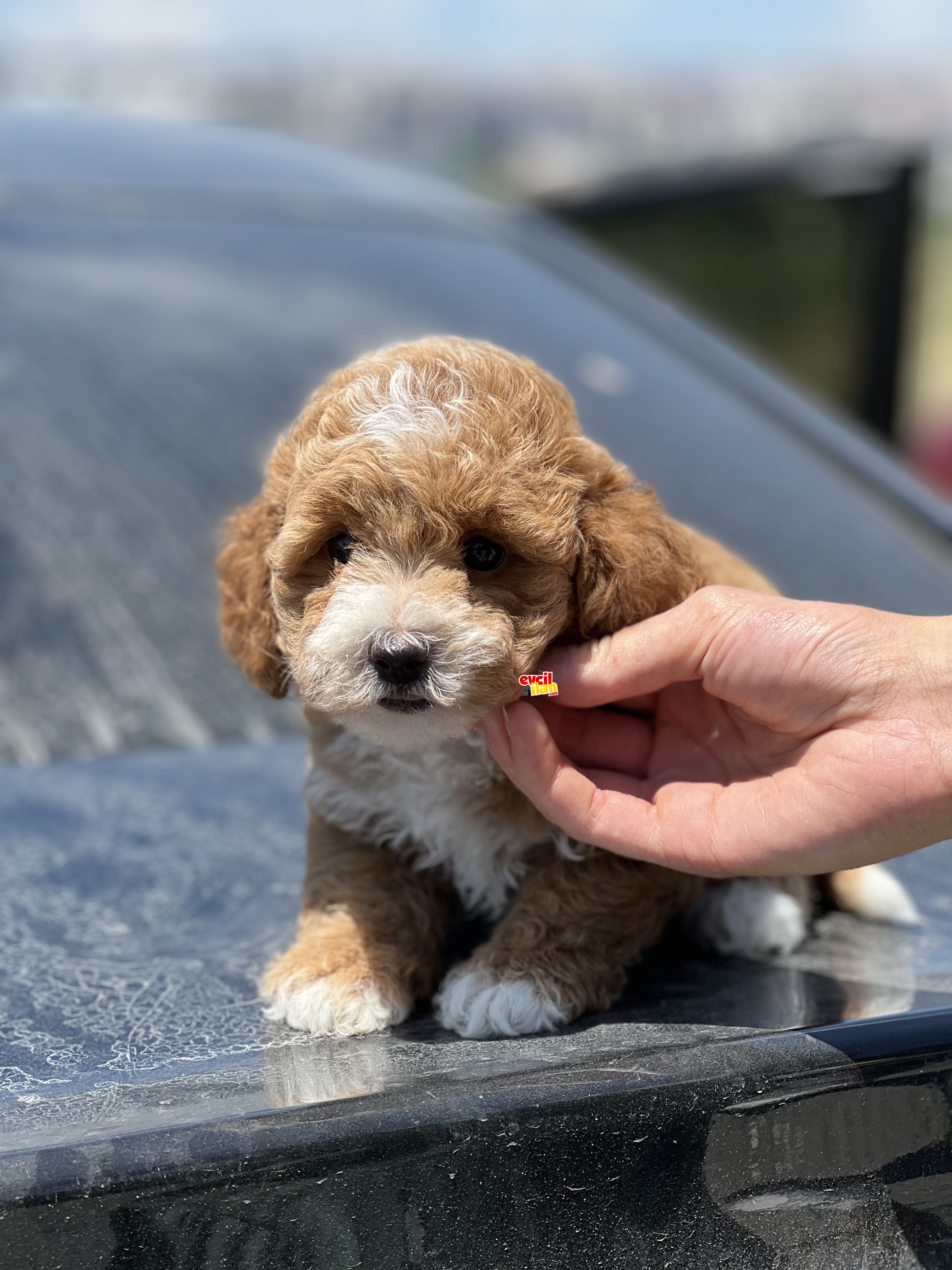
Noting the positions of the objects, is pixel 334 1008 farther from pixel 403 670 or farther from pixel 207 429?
pixel 207 429

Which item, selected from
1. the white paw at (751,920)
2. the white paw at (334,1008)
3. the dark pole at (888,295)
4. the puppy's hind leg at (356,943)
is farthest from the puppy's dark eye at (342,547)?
the dark pole at (888,295)

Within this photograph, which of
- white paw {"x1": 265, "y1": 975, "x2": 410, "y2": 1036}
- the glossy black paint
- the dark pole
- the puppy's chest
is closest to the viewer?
the glossy black paint

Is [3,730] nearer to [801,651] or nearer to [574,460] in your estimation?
[574,460]

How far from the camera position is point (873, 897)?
233cm

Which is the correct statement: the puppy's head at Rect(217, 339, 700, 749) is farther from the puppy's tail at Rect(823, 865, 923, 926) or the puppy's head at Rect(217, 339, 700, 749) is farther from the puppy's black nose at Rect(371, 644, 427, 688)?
the puppy's tail at Rect(823, 865, 923, 926)

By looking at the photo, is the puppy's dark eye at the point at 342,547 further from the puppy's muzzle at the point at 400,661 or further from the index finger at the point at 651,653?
the index finger at the point at 651,653

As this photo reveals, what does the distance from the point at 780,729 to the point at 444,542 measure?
2.07 feet

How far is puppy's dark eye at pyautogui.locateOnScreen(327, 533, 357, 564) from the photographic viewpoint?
1.90m

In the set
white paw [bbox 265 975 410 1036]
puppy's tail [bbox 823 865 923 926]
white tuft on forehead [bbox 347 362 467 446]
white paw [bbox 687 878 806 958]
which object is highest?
white tuft on forehead [bbox 347 362 467 446]

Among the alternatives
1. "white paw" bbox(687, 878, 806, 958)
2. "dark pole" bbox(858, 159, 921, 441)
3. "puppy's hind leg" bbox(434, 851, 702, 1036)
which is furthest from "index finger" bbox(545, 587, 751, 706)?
"dark pole" bbox(858, 159, 921, 441)

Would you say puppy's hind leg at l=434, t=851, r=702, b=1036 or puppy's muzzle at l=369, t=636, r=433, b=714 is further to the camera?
puppy's hind leg at l=434, t=851, r=702, b=1036

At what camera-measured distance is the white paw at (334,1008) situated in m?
1.87

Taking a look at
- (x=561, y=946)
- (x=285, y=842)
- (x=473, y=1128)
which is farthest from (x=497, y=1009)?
(x=285, y=842)

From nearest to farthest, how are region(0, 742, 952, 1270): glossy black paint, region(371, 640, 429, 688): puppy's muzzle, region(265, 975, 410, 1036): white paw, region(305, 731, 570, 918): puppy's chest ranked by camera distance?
region(0, 742, 952, 1270): glossy black paint < region(371, 640, 429, 688): puppy's muzzle < region(265, 975, 410, 1036): white paw < region(305, 731, 570, 918): puppy's chest
